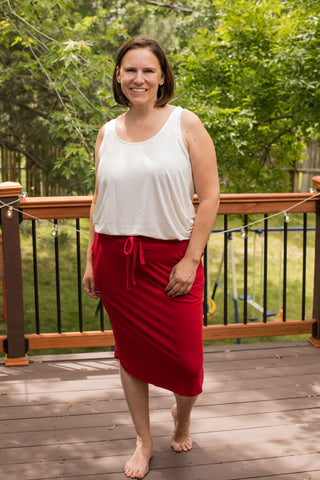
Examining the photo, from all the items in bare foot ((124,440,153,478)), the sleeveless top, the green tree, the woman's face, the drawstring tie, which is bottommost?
bare foot ((124,440,153,478))

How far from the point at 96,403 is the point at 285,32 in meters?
3.60

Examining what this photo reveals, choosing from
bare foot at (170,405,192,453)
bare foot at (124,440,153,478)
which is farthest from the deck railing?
bare foot at (124,440,153,478)

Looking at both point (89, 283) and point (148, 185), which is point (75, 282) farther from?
point (148, 185)

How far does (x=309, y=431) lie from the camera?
8.68 ft

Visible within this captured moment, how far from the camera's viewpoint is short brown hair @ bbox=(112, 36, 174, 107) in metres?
2.04

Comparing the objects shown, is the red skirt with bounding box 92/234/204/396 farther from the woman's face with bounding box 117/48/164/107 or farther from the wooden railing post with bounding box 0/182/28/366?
the wooden railing post with bounding box 0/182/28/366

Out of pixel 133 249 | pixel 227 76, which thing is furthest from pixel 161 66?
pixel 227 76

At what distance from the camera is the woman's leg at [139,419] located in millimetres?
2326

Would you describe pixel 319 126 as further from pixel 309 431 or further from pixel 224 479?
pixel 224 479

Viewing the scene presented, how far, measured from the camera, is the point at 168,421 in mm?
2729

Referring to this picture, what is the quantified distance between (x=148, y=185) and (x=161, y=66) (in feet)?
1.44

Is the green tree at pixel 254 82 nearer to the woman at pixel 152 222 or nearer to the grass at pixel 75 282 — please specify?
the grass at pixel 75 282

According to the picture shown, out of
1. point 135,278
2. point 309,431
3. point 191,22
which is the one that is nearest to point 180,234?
point 135,278

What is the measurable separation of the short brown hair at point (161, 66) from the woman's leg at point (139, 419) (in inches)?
42.3
